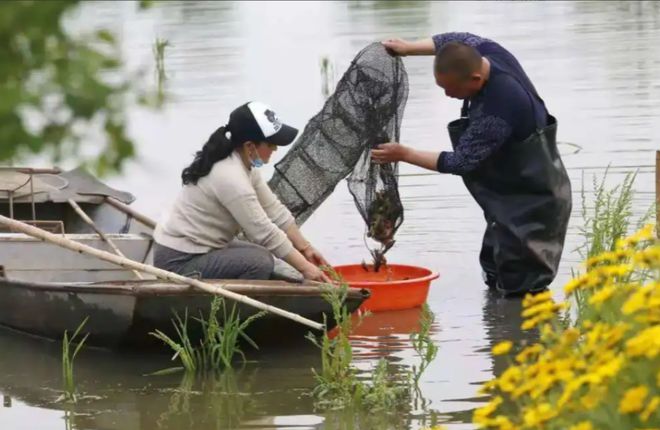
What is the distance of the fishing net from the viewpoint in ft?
30.0

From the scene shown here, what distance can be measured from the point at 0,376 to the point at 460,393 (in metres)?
2.52

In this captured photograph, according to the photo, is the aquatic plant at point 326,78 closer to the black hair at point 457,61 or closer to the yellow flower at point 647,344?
the black hair at point 457,61

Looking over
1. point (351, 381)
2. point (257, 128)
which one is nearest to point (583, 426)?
point (351, 381)

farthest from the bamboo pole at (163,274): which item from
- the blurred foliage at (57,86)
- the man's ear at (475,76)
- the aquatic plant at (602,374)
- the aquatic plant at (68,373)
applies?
the blurred foliage at (57,86)

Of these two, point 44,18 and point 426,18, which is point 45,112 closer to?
point 44,18

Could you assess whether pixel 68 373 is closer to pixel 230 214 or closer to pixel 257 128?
pixel 230 214

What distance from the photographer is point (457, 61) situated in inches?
335

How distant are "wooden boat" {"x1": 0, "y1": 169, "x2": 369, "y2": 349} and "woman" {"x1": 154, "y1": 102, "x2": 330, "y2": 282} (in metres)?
0.19

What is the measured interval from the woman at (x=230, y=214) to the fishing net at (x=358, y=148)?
0.78m

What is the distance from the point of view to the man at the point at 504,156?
8578 mm

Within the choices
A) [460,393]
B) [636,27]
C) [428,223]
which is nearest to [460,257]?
[428,223]

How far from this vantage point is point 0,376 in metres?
8.41

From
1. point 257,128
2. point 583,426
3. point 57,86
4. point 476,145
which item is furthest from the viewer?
point 476,145

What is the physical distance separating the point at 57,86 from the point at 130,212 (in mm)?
6829
